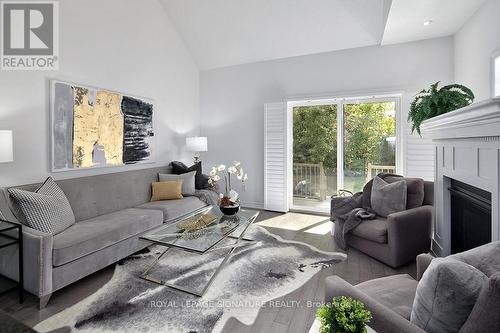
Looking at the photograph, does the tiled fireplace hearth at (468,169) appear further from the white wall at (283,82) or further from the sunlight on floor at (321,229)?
the white wall at (283,82)

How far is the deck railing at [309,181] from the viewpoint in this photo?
4797 mm

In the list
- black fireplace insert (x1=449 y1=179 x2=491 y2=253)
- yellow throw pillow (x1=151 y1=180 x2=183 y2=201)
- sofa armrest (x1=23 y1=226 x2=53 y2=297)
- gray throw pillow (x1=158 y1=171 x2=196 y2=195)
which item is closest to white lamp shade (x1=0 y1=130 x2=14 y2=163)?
sofa armrest (x1=23 y1=226 x2=53 y2=297)

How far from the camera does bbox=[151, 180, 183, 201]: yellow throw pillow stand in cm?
391

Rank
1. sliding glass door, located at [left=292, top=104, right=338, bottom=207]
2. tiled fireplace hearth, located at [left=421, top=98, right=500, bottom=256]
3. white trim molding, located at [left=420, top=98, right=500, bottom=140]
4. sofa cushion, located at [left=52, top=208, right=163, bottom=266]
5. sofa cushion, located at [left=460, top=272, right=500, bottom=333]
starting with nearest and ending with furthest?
sofa cushion, located at [left=460, top=272, right=500, bottom=333]
white trim molding, located at [left=420, top=98, right=500, bottom=140]
tiled fireplace hearth, located at [left=421, top=98, right=500, bottom=256]
sofa cushion, located at [left=52, top=208, right=163, bottom=266]
sliding glass door, located at [left=292, top=104, right=338, bottom=207]

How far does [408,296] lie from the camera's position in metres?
1.47

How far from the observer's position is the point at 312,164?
4848 mm

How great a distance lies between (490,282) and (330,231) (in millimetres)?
3171

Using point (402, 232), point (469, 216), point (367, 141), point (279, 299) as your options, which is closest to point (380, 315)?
point (279, 299)

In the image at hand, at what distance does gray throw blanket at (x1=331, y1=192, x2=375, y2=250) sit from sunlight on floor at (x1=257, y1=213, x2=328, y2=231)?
827 mm

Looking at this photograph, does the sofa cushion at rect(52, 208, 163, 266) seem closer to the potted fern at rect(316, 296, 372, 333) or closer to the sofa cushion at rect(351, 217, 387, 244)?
the potted fern at rect(316, 296, 372, 333)

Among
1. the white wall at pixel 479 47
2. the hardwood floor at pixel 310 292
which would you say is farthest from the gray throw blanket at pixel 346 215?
the white wall at pixel 479 47

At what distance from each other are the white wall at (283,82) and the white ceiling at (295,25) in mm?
174

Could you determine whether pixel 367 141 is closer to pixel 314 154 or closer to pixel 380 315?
pixel 314 154

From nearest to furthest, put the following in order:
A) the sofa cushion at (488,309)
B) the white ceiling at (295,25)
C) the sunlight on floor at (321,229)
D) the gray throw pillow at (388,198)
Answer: the sofa cushion at (488,309) → the gray throw pillow at (388,198) → the white ceiling at (295,25) → the sunlight on floor at (321,229)
